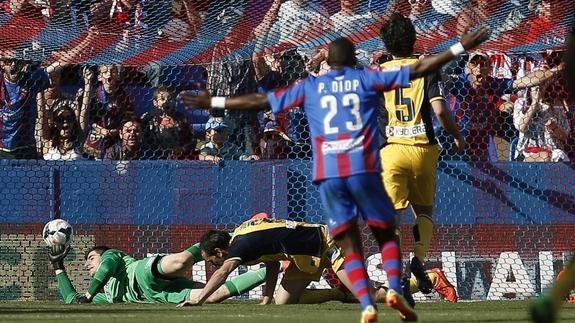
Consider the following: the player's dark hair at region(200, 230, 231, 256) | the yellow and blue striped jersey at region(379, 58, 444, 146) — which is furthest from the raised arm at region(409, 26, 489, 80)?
the player's dark hair at region(200, 230, 231, 256)

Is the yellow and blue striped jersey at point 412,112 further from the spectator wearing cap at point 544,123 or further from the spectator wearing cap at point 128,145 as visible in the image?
the spectator wearing cap at point 128,145

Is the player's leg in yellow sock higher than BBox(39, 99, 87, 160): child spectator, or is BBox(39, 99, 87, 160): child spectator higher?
BBox(39, 99, 87, 160): child spectator

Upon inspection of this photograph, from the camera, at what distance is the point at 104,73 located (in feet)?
51.0

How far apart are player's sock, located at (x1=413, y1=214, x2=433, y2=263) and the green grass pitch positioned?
0.54m

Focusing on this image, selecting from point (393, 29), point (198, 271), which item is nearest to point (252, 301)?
point (198, 271)

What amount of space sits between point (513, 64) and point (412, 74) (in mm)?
6948

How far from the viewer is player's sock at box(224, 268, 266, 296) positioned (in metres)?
12.8

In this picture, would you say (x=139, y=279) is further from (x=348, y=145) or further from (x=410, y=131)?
(x=348, y=145)

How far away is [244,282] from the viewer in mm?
12914

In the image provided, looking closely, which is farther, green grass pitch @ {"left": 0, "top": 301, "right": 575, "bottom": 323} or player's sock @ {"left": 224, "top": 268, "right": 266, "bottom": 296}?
player's sock @ {"left": 224, "top": 268, "right": 266, "bottom": 296}

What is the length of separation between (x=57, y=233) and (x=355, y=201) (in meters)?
6.13

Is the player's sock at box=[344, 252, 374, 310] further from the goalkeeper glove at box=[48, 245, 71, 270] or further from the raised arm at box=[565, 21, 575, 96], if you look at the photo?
the goalkeeper glove at box=[48, 245, 71, 270]

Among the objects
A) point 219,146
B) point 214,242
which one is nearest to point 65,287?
point 214,242

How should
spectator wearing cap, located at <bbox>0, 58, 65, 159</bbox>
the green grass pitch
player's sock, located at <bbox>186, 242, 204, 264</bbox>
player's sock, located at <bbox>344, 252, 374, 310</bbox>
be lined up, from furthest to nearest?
spectator wearing cap, located at <bbox>0, 58, 65, 159</bbox> < player's sock, located at <bbox>186, 242, 204, 264</bbox> < the green grass pitch < player's sock, located at <bbox>344, 252, 374, 310</bbox>
